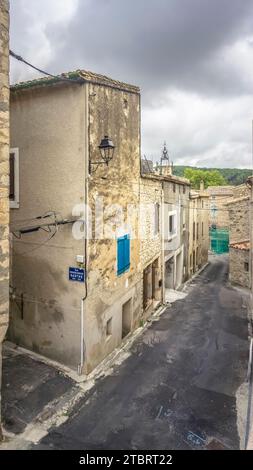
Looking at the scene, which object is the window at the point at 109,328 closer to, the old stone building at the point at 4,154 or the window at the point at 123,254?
the window at the point at 123,254

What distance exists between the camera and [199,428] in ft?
26.0

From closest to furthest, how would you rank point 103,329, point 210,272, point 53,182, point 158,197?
point 53,182 < point 103,329 < point 158,197 < point 210,272

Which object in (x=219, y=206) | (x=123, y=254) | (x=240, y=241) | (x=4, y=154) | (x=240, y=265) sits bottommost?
(x=240, y=265)

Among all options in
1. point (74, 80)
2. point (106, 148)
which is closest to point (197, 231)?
point (106, 148)

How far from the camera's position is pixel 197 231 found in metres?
30.5

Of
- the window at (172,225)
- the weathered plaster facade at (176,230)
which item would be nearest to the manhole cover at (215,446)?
the weathered plaster facade at (176,230)

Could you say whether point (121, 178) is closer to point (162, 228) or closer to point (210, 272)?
point (162, 228)

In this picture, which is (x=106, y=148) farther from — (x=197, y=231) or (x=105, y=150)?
(x=197, y=231)

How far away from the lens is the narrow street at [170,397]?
295 inches

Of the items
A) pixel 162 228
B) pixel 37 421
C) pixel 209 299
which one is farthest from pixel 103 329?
pixel 209 299

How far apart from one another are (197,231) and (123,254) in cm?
1929

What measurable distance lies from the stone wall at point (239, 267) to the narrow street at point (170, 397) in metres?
7.77

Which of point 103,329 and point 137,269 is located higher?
point 137,269
